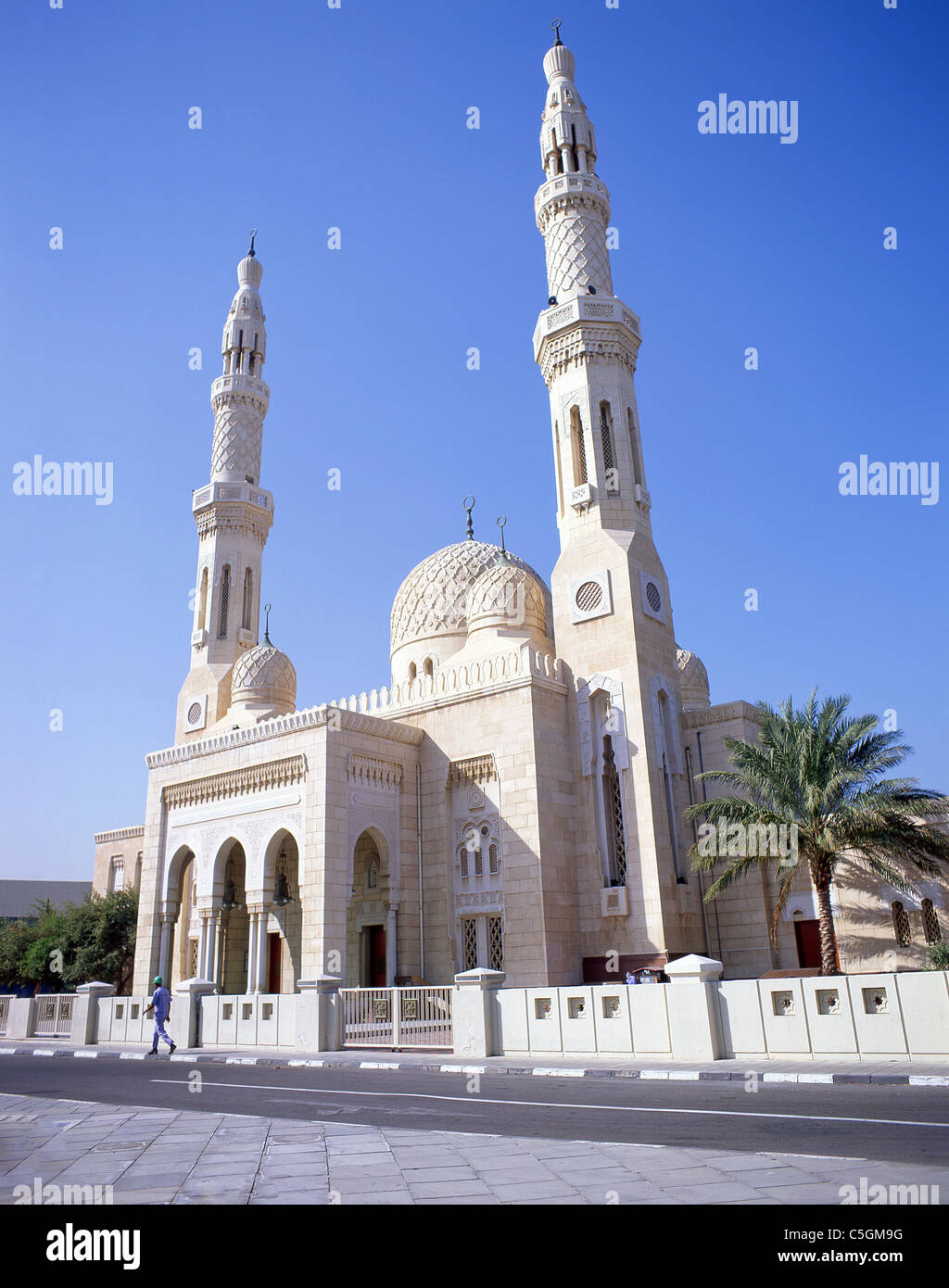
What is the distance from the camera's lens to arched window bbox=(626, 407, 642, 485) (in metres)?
23.7

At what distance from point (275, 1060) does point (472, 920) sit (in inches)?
332

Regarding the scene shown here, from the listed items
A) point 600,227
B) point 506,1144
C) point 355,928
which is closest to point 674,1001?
point 506,1144

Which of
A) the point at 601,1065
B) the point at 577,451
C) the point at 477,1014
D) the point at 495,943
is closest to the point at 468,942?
the point at 495,943

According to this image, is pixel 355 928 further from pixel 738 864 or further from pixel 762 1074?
pixel 762 1074

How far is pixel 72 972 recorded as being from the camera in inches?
1208

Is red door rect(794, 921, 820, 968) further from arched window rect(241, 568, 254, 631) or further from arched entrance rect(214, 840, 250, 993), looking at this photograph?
arched window rect(241, 568, 254, 631)

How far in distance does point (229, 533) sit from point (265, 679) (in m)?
5.67

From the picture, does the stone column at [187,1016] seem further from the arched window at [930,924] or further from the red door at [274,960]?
the arched window at [930,924]

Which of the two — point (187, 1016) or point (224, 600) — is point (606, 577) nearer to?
point (187, 1016)

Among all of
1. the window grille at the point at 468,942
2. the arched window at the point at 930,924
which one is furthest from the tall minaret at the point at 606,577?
the arched window at the point at 930,924

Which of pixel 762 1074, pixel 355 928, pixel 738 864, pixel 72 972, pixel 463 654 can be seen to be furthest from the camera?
pixel 72 972

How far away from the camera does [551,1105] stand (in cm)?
827

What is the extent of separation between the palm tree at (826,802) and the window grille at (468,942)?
566cm
